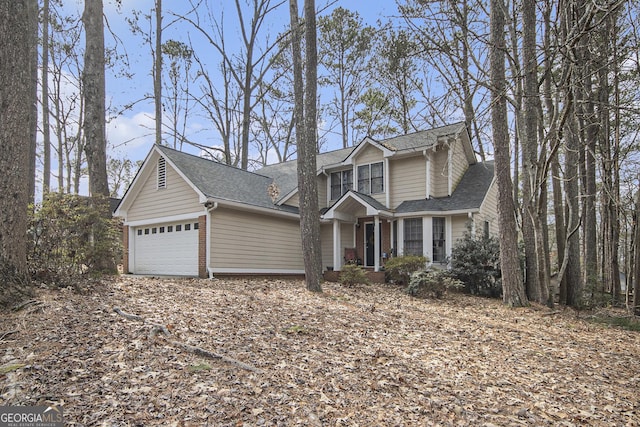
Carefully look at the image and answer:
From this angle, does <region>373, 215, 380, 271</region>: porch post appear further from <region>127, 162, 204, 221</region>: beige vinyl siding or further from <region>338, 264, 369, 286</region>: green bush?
<region>127, 162, 204, 221</region>: beige vinyl siding

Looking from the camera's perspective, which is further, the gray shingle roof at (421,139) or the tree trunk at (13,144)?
the gray shingle roof at (421,139)

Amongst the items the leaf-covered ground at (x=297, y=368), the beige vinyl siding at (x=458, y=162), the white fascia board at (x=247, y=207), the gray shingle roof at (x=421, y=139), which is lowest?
the leaf-covered ground at (x=297, y=368)

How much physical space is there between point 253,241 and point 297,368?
951 centimetres

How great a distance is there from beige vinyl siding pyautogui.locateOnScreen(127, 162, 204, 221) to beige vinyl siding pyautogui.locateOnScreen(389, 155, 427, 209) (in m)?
7.64

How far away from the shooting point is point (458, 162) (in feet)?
50.8

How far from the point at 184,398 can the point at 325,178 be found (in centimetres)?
1430

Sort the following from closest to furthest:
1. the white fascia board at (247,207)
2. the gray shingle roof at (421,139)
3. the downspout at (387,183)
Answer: the white fascia board at (247,207) → the gray shingle roof at (421,139) → the downspout at (387,183)

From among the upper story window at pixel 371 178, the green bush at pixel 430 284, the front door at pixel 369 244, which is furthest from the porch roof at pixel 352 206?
the green bush at pixel 430 284

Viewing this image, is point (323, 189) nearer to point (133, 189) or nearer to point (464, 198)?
point (464, 198)

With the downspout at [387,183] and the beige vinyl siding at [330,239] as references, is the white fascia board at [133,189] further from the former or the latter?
the downspout at [387,183]

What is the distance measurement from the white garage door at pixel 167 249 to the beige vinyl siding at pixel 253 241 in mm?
888

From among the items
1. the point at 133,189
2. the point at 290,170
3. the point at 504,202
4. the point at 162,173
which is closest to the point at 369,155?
the point at 290,170

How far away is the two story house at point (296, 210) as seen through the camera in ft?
41.4

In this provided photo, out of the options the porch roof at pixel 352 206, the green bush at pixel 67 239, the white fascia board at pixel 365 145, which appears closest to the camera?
the green bush at pixel 67 239
